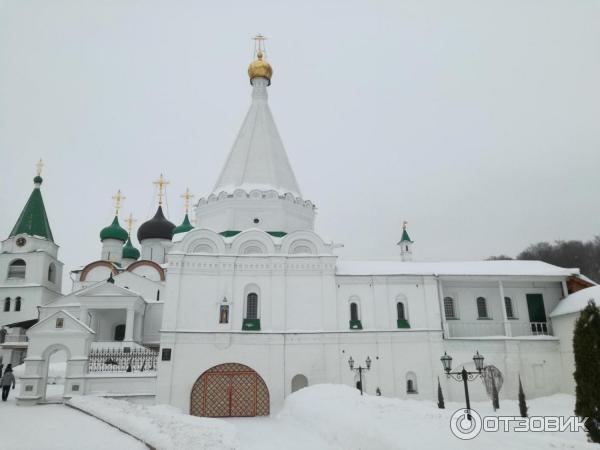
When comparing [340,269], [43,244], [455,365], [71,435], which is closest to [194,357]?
[340,269]

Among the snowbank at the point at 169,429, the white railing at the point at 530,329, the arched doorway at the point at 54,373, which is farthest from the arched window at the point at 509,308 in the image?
the arched doorway at the point at 54,373

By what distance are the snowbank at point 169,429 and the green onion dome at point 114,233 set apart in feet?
78.5

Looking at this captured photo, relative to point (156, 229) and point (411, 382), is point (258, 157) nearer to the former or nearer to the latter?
point (411, 382)

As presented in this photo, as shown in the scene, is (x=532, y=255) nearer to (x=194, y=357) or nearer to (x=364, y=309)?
(x=364, y=309)

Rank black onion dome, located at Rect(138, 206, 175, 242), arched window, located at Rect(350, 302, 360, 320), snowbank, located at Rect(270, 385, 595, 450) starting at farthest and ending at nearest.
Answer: black onion dome, located at Rect(138, 206, 175, 242) → arched window, located at Rect(350, 302, 360, 320) → snowbank, located at Rect(270, 385, 595, 450)

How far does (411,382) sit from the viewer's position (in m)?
20.6

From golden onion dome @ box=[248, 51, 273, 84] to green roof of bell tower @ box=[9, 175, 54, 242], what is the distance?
20.0 metres

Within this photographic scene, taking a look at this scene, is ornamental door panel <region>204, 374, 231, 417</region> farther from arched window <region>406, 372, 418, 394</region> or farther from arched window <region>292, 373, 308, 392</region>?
arched window <region>406, 372, 418, 394</region>

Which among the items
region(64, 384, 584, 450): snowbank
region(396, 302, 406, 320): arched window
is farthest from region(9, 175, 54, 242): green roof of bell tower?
region(396, 302, 406, 320): arched window

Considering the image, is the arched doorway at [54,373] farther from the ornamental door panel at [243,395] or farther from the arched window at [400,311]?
the arched window at [400,311]

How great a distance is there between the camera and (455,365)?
20781mm

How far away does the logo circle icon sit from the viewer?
8615 mm

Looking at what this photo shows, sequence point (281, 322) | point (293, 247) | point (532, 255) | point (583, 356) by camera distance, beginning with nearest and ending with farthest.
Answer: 1. point (583, 356)
2. point (281, 322)
3. point (293, 247)
4. point (532, 255)

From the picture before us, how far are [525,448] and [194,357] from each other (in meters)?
14.5
